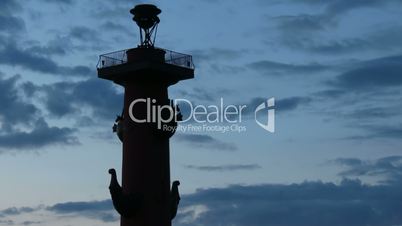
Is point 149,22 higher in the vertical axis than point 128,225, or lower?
higher

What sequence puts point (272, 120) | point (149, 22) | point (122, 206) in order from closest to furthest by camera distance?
1. point (122, 206)
2. point (149, 22)
3. point (272, 120)

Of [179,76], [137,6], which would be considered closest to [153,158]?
[179,76]

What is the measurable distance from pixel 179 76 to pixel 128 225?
19.5 feet

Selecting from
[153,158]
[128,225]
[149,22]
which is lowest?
[128,225]

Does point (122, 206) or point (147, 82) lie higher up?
point (147, 82)

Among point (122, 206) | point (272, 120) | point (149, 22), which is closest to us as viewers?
point (122, 206)

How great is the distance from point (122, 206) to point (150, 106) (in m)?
3.92

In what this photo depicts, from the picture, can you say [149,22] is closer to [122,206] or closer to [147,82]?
[147,82]

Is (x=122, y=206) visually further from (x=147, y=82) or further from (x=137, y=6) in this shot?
(x=137, y=6)

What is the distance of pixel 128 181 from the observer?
1280 inches

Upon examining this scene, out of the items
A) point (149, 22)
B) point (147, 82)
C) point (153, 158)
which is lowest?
point (153, 158)

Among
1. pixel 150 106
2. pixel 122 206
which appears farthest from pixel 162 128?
pixel 122 206

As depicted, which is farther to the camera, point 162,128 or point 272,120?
point 272,120

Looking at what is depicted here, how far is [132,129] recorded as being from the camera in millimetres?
32969
